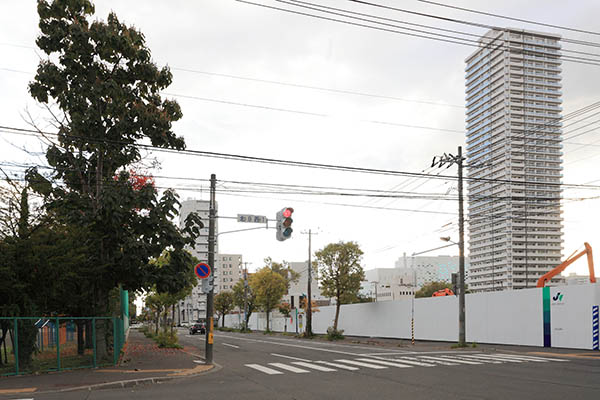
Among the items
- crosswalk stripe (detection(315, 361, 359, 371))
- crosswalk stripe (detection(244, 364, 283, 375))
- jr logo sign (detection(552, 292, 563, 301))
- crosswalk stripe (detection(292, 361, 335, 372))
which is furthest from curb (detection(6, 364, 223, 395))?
jr logo sign (detection(552, 292, 563, 301))

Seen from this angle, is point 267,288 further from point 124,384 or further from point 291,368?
point 124,384

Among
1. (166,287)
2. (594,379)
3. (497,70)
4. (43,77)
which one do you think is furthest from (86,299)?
(497,70)

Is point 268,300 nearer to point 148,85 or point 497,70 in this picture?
point 148,85

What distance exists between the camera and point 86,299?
22.9 m

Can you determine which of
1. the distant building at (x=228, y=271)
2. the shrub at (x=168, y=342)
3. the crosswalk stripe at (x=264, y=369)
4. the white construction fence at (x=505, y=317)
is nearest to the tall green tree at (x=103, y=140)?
the crosswalk stripe at (x=264, y=369)

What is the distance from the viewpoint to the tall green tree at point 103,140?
20094mm

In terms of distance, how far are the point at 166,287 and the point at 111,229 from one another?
3.19 meters

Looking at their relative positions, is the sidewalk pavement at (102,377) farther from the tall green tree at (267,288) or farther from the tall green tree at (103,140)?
the tall green tree at (267,288)

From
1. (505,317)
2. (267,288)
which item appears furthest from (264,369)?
(267,288)

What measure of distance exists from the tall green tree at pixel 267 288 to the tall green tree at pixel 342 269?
2150 centimetres

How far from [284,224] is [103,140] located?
24.0 feet

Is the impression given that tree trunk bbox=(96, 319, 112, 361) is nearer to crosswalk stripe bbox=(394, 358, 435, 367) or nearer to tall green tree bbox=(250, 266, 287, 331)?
crosswalk stripe bbox=(394, 358, 435, 367)

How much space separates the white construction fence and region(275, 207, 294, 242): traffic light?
16.3 m

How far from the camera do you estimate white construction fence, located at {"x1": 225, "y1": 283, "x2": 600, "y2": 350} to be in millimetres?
26734
